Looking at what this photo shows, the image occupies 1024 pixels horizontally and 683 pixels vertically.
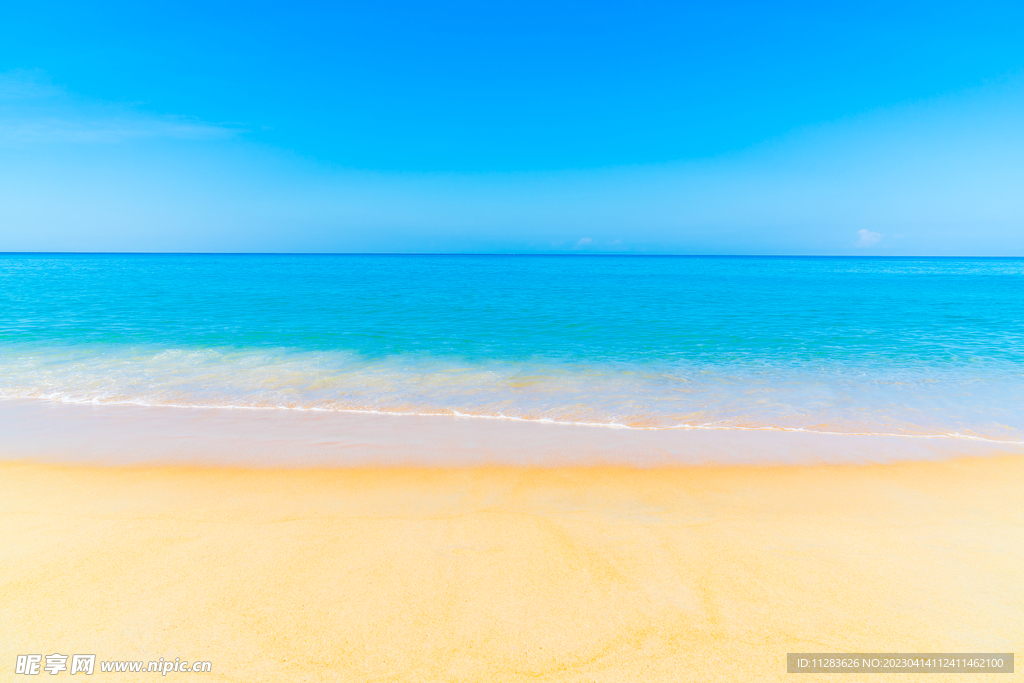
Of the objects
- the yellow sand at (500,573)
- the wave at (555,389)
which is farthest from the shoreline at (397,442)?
the yellow sand at (500,573)

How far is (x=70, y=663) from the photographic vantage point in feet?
8.96

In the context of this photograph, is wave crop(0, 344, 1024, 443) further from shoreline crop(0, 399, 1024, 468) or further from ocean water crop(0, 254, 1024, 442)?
shoreline crop(0, 399, 1024, 468)

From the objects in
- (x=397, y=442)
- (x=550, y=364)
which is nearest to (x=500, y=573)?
(x=397, y=442)

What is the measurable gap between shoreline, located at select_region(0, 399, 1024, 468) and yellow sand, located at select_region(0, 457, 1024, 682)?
598 mm

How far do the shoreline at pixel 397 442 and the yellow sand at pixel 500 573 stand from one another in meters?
0.60

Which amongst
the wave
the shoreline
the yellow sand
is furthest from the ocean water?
the yellow sand

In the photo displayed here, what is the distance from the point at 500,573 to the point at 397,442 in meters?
3.40

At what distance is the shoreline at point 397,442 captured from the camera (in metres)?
5.91

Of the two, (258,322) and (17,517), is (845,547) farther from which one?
(258,322)

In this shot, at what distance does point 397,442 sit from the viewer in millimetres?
6543

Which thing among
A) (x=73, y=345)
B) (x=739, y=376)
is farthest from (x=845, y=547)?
(x=73, y=345)

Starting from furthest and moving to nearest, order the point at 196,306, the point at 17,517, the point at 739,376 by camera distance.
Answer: the point at 196,306
the point at 739,376
the point at 17,517

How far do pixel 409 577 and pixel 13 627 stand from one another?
8.29ft

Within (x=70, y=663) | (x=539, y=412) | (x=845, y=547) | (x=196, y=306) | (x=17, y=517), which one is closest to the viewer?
(x=70, y=663)
